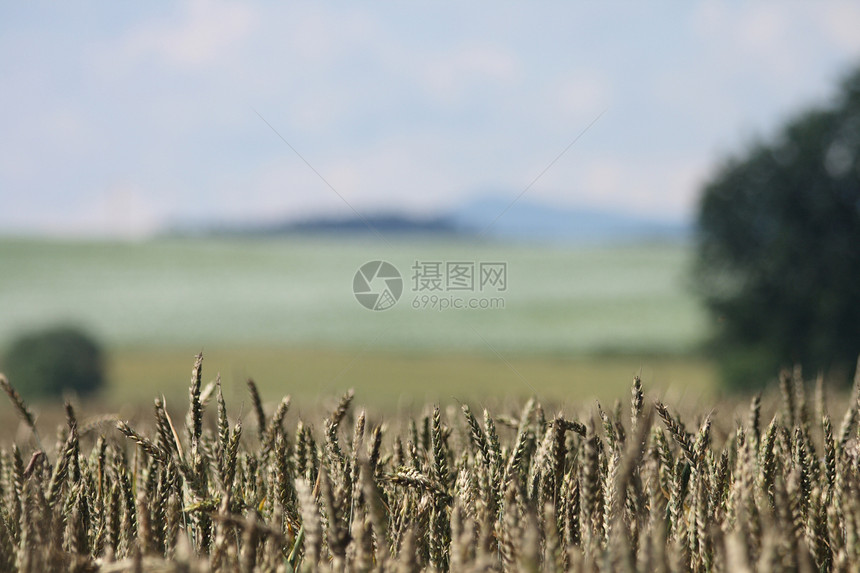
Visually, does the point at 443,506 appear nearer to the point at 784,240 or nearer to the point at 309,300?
the point at 784,240

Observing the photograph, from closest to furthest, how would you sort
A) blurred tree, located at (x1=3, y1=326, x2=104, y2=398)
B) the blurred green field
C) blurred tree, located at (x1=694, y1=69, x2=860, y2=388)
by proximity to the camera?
blurred tree, located at (x1=3, y1=326, x2=104, y2=398) → blurred tree, located at (x1=694, y1=69, x2=860, y2=388) → the blurred green field

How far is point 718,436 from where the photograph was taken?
11.5ft

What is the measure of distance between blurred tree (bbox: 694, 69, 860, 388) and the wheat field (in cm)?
2243

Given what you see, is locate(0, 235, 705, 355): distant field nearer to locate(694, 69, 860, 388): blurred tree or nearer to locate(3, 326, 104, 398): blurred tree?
locate(694, 69, 860, 388): blurred tree

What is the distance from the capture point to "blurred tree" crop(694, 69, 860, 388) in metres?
23.7

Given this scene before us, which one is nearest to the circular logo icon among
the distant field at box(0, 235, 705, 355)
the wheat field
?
the wheat field

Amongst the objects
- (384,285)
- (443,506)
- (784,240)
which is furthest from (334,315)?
(443,506)

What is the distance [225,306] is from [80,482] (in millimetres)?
54567

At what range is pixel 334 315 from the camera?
2094 inches

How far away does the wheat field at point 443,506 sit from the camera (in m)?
1.63

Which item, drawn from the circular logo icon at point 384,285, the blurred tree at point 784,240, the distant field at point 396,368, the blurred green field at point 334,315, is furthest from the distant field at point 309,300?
the circular logo icon at point 384,285

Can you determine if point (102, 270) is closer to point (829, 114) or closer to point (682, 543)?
point (829, 114)

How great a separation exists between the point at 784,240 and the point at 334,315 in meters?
33.0

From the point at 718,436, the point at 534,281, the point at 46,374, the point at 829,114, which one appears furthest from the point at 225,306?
the point at 718,436
